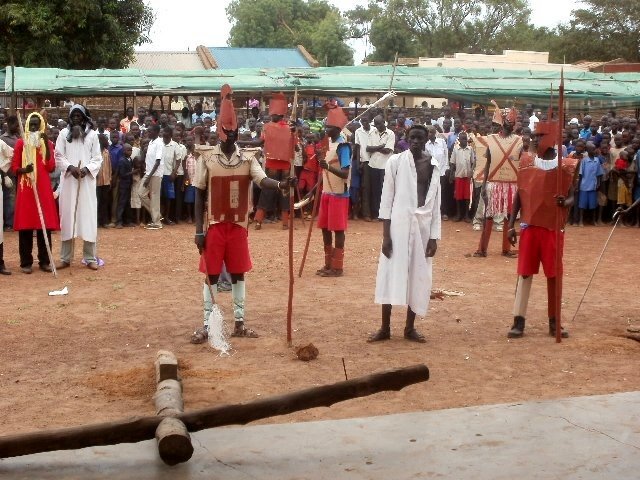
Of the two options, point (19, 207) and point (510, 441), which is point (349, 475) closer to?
point (510, 441)

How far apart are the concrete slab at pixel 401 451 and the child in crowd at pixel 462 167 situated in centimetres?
1209

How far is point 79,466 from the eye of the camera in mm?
4613

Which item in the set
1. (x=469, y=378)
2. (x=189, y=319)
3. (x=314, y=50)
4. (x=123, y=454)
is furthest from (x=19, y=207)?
(x=314, y=50)

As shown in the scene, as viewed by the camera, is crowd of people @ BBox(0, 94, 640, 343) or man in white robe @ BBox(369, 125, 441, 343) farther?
crowd of people @ BBox(0, 94, 640, 343)

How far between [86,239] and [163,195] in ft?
16.3

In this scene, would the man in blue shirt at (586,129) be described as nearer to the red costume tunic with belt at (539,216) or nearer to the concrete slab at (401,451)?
the red costume tunic with belt at (539,216)

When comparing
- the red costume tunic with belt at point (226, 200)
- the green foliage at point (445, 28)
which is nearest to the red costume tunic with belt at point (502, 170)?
the red costume tunic with belt at point (226, 200)

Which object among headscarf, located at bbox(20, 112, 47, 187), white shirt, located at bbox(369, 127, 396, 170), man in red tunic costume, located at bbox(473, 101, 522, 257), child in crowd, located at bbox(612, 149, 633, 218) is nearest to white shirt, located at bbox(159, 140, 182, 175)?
white shirt, located at bbox(369, 127, 396, 170)

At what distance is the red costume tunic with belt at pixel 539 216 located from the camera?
8289 millimetres

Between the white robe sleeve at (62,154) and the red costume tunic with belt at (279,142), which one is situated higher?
the red costume tunic with belt at (279,142)

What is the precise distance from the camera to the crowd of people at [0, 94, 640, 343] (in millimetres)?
8195

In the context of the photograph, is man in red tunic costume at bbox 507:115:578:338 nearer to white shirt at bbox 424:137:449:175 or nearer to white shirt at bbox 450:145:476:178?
white shirt at bbox 450:145:476:178

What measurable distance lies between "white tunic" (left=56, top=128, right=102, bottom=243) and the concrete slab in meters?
7.08

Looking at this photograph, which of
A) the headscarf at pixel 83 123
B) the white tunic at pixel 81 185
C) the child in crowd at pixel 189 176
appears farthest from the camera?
the child in crowd at pixel 189 176
